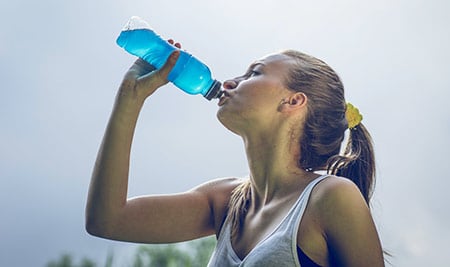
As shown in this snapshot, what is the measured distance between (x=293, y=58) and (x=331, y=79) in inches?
3.7

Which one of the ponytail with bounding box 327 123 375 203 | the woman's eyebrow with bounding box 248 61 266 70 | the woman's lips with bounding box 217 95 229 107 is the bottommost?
the ponytail with bounding box 327 123 375 203

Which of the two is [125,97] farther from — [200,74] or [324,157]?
[324,157]

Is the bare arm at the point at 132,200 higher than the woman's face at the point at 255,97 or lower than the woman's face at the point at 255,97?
lower

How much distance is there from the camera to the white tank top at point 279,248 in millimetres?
1117

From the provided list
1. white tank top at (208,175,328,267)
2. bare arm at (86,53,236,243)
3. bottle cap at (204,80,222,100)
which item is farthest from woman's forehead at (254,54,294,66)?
white tank top at (208,175,328,267)

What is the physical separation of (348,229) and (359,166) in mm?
307

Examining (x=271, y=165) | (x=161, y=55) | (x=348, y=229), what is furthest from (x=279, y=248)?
(x=161, y=55)

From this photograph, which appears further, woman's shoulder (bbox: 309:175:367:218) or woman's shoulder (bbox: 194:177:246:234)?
woman's shoulder (bbox: 194:177:246:234)

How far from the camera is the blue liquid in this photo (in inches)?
60.3

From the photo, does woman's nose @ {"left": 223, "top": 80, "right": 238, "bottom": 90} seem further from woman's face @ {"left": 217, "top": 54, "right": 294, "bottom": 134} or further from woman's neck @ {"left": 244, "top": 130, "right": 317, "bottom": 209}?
woman's neck @ {"left": 244, "top": 130, "right": 317, "bottom": 209}

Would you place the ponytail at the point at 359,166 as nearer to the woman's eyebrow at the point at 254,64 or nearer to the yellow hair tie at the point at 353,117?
the yellow hair tie at the point at 353,117

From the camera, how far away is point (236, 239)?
130 centimetres

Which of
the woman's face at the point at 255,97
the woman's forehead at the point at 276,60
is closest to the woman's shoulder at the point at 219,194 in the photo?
the woman's face at the point at 255,97

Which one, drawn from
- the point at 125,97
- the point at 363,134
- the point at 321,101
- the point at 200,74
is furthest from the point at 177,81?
the point at 363,134
